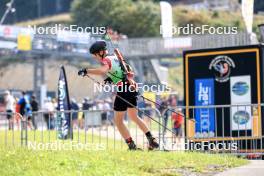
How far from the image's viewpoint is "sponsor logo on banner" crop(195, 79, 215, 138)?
14711 millimetres

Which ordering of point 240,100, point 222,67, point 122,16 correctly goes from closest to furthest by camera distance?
point 240,100 → point 222,67 → point 122,16

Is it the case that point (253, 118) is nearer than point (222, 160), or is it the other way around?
point (222, 160)

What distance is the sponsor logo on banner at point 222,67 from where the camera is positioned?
15.0 m

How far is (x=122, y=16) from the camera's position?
70562 millimetres

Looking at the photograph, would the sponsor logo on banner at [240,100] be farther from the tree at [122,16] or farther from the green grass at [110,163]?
the tree at [122,16]

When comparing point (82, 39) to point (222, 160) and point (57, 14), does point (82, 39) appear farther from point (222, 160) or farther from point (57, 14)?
point (57, 14)

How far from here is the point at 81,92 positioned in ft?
184

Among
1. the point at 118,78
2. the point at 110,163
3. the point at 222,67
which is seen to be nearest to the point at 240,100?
the point at 222,67

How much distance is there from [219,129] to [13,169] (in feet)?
24.0

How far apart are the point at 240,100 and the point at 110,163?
21.6 feet

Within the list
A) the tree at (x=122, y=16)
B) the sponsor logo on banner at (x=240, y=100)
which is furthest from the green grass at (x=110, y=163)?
the tree at (x=122, y=16)

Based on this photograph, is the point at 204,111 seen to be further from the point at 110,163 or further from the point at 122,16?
the point at 122,16

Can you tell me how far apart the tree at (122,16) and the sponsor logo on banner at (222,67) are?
53.7 meters

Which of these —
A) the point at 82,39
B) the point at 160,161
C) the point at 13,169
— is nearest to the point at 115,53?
the point at 160,161
